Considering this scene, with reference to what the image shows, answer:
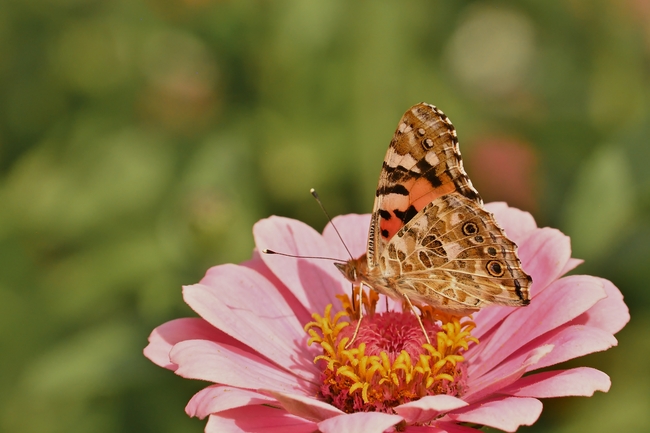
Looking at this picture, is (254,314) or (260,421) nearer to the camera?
(260,421)

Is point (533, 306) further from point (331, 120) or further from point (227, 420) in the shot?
point (331, 120)

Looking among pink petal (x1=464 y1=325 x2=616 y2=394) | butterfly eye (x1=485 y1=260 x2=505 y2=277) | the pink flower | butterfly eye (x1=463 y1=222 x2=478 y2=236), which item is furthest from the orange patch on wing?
pink petal (x1=464 y1=325 x2=616 y2=394)

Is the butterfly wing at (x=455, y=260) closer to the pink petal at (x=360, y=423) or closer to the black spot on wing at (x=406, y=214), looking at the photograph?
the black spot on wing at (x=406, y=214)

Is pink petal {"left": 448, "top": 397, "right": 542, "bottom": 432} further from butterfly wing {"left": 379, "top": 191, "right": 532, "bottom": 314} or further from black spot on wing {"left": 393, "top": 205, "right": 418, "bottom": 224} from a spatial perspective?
black spot on wing {"left": 393, "top": 205, "right": 418, "bottom": 224}

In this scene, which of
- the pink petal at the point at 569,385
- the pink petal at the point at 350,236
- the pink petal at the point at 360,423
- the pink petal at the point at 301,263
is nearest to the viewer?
the pink petal at the point at 360,423

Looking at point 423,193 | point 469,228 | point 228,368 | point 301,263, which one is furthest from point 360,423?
point 301,263

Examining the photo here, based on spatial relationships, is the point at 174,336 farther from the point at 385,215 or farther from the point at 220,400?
the point at 385,215

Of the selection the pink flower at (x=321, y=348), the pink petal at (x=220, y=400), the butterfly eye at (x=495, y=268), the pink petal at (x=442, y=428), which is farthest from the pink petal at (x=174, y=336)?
the butterfly eye at (x=495, y=268)
